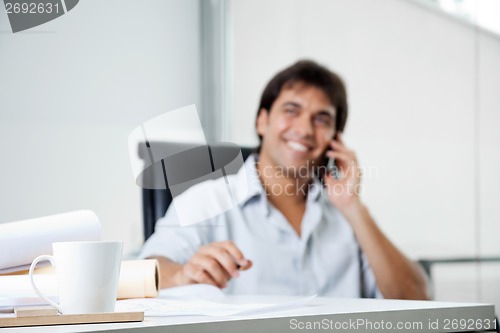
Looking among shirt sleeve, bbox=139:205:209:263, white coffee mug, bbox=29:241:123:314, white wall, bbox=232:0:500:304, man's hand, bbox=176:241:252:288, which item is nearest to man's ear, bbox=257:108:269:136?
white wall, bbox=232:0:500:304

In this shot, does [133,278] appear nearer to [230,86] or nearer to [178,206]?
[178,206]

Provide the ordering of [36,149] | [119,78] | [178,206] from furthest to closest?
[119,78] → [36,149] → [178,206]

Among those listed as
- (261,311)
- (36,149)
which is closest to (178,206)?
(36,149)

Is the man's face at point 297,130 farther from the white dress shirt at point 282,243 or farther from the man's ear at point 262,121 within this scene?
the white dress shirt at point 282,243

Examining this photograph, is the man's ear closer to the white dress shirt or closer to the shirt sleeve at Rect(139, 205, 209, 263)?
the white dress shirt

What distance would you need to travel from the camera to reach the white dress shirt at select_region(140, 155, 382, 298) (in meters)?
2.21

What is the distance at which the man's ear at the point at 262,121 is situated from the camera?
2609 millimetres

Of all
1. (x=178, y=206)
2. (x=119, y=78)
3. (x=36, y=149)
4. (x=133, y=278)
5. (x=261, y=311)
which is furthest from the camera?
(x=119, y=78)

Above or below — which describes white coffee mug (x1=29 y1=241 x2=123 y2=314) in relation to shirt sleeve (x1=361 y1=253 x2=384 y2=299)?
above

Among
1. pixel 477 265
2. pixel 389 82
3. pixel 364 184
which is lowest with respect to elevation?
pixel 477 265

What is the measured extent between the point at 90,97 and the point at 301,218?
85 cm

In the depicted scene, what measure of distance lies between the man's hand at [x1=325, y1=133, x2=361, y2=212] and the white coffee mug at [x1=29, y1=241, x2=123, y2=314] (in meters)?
1.85

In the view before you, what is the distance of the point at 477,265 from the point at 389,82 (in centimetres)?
73

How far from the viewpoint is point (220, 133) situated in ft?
9.03
